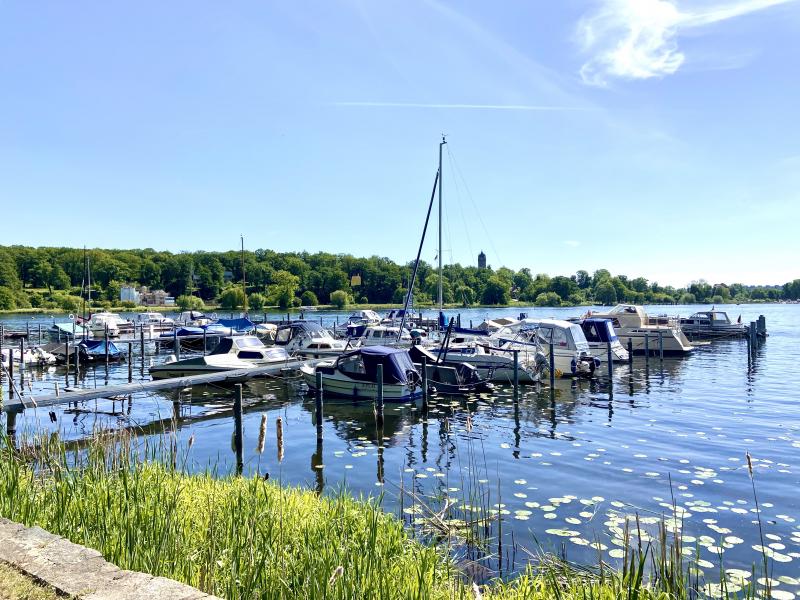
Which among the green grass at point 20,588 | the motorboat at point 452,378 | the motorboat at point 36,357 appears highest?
the green grass at point 20,588

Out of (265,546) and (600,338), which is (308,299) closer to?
(600,338)

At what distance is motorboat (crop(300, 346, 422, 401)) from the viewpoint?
21.7 meters

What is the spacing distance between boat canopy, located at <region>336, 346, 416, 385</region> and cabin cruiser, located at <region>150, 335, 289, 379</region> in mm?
5723

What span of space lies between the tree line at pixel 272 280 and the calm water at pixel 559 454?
125114 millimetres

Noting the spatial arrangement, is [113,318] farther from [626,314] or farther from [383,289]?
[383,289]

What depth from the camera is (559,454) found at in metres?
15.0

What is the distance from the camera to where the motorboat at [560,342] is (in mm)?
29344

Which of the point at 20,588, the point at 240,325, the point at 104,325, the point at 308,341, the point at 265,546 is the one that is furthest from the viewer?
the point at 240,325

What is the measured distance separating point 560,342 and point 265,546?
2637cm

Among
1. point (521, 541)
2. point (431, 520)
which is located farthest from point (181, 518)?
point (521, 541)

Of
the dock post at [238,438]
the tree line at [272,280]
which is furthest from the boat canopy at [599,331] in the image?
the tree line at [272,280]

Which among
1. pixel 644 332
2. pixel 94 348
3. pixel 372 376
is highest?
pixel 644 332

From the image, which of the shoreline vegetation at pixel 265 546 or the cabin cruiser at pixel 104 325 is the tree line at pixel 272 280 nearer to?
the cabin cruiser at pixel 104 325

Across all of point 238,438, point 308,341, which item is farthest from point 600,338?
point 238,438
